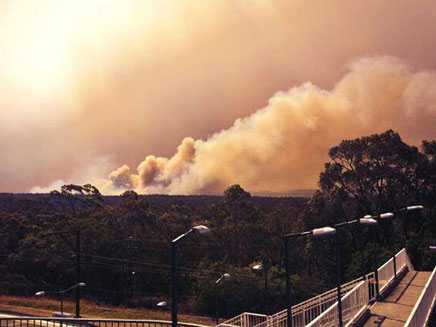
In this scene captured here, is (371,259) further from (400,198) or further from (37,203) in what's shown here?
(37,203)

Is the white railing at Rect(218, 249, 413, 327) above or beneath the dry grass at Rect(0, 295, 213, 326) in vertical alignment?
above

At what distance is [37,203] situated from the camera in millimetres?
111125

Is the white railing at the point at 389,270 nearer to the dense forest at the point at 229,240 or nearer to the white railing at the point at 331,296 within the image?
the white railing at the point at 331,296

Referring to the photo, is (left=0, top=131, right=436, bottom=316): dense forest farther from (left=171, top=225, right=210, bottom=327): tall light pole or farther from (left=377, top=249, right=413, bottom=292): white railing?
(left=171, top=225, right=210, bottom=327): tall light pole

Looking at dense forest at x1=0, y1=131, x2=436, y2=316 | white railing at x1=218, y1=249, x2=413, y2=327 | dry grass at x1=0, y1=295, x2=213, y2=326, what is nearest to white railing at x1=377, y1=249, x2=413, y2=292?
white railing at x1=218, y1=249, x2=413, y2=327

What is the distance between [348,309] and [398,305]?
3.93m

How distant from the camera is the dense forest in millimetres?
57875

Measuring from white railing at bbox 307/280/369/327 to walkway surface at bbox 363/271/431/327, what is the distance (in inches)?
23.2

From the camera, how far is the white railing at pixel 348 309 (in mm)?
18073

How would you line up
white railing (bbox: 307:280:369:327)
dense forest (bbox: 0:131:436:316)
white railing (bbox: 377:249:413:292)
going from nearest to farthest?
1. white railing (bbox: 307:280:369:327)
2. white railing (bbox: 377:249:413:292)
3. dense forest (bbox: 0:131:436:316)

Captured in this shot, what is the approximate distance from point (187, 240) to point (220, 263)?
1240 cm

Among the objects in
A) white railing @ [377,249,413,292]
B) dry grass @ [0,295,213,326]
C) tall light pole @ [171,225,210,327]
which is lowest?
dry grass @ [0,295,213,326]

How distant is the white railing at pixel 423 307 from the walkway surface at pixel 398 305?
92 cm

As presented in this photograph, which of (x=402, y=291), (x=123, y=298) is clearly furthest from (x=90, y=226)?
Result: (x=402, y=291)
